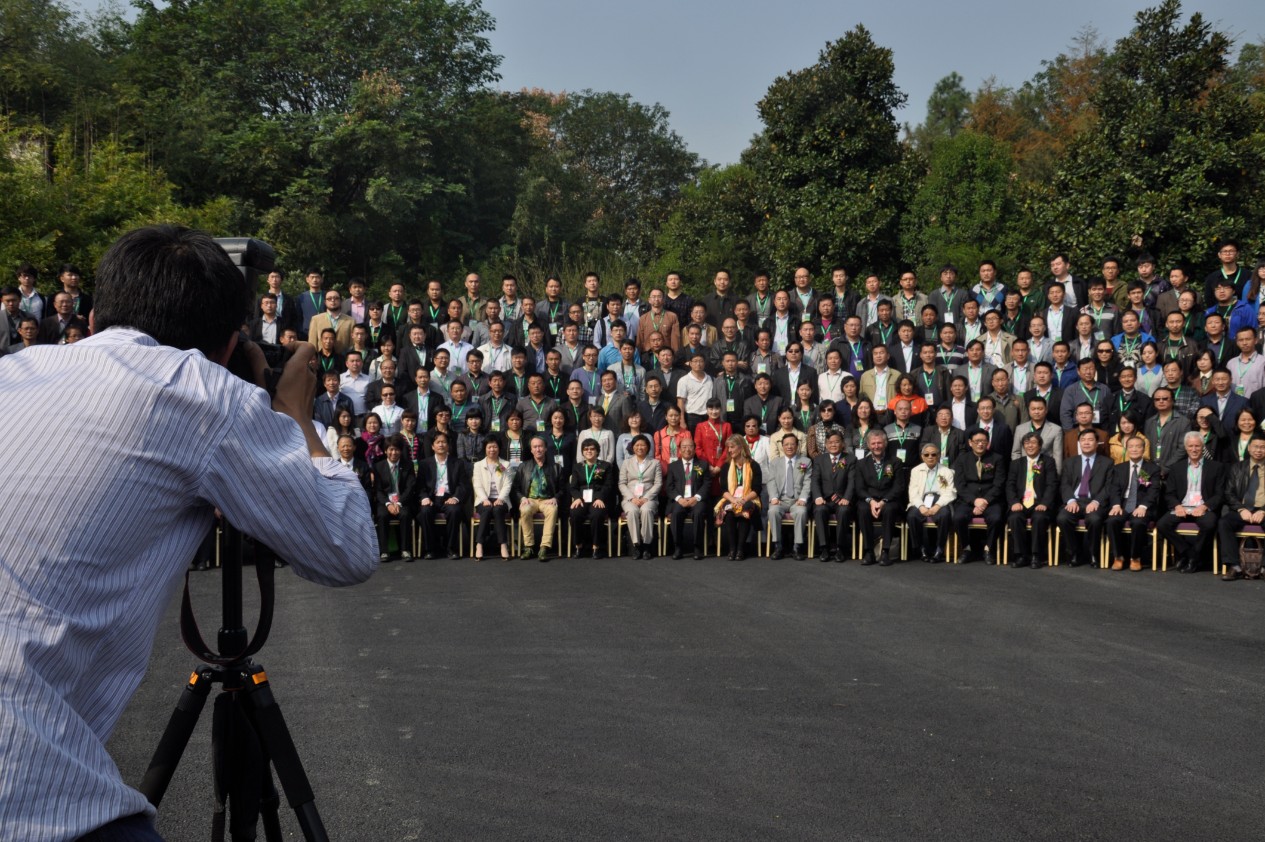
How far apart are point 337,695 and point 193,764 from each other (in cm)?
124

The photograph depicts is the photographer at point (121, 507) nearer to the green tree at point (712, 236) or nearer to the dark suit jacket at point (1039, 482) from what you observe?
the dark suit jacket at point (1039, 482)

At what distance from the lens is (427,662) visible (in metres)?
7.03

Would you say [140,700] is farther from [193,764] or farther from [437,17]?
[437,17]

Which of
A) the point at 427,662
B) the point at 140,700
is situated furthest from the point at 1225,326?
the point at 140,700

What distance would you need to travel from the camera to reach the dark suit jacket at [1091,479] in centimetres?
1206

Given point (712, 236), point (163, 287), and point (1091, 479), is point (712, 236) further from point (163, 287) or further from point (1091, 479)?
point (163, 287)

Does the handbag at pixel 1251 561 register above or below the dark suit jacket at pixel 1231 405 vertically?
below

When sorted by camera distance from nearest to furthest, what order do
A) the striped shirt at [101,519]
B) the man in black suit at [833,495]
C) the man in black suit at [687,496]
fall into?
1. the striped shirt at [101,519]
2. the man in black suit at [833,495]
3. the man in black suit at [687,496]

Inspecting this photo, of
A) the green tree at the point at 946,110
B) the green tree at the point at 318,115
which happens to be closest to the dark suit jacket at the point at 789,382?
the green tree at the point at 318,115

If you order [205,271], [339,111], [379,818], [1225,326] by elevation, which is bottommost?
[379,818]

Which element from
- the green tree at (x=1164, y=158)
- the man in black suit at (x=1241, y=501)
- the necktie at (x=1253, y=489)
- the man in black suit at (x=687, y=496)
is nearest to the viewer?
the man in black suit at (x=1241, y=501)

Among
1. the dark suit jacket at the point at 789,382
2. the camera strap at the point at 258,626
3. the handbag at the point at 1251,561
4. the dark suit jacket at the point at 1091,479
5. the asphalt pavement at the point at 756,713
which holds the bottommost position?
the asphalt pavement at the point at 756,713

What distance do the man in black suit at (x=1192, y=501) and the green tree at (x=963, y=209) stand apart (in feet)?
34.4

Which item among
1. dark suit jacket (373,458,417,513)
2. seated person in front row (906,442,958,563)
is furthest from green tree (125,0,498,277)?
seated person in front row (906,442,958,563)
